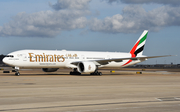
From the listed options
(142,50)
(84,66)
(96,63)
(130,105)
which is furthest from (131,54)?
(130,105)

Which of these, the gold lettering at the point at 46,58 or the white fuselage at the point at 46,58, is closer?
the white fuselage at the point at 46,58

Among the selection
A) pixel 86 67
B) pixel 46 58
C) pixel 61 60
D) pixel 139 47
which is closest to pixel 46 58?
pixel 46 58

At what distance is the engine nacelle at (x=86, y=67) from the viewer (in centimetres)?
3659

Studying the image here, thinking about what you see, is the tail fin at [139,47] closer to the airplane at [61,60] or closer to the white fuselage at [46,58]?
the airplane at [61,60]

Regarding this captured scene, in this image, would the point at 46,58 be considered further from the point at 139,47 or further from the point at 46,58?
the point at 139,47

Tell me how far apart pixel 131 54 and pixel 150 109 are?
37176 mm

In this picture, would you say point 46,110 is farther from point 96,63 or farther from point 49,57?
point 96,63

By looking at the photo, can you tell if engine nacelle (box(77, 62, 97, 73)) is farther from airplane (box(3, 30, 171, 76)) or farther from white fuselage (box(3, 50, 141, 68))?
white fuselage (box(3, 50, 141, 68))

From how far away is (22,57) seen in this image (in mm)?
34750

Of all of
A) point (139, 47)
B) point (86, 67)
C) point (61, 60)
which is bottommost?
point (86, 67)

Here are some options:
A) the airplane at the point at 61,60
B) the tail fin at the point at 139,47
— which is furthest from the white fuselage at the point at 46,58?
the tail fin at the point at 139,47

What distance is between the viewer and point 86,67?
120 ft

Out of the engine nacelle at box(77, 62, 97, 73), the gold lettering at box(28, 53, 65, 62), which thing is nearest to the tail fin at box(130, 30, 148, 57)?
the engine nacelle at box(77, 62, 97, 73)

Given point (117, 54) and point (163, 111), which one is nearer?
point (163, 111)
